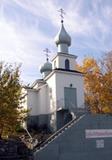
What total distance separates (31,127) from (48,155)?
10112mm

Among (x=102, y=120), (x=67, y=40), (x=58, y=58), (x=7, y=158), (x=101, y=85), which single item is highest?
(x=67, y=40)

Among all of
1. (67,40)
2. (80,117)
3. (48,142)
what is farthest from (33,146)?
(67,40)

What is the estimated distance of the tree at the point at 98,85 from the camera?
130 feet

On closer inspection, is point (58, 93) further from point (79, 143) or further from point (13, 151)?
point (13, 151)

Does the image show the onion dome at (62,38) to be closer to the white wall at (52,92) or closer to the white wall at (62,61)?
the white wall at (62,61)

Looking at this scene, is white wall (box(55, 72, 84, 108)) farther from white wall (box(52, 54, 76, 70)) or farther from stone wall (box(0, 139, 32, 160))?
stone wall (box(0, 139, 32, 160))

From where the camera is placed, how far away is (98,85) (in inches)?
1617

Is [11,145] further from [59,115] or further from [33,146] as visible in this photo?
[59,115]

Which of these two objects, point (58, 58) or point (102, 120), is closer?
point (102, 120)

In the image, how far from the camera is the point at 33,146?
86.2 ft

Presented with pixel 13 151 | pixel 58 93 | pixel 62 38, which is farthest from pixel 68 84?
pixel 13 151

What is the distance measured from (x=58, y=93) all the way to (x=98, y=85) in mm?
8888

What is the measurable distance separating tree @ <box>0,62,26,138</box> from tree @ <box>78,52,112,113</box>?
11888mm

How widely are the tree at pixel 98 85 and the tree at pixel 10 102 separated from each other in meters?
11.9
